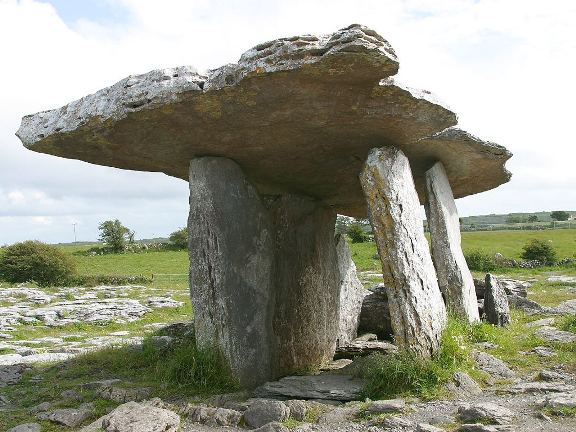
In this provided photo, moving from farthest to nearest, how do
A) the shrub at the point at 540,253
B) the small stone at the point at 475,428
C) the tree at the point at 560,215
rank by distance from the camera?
the tree at the point at 560,215 → the shrub at the point at 540,253 → the small stone at the point at 475,428

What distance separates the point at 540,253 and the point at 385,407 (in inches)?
1008

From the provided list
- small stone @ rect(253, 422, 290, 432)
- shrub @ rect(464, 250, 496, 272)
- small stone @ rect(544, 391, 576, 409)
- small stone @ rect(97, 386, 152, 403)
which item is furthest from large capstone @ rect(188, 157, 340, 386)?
shrub @ rect(464, 250, 496, 272)

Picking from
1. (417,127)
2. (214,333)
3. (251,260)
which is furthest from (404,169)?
(214,333)

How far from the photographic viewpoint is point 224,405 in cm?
611

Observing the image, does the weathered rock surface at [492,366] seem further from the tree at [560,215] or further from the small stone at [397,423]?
the tree at [560,215]

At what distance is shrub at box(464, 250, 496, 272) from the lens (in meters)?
25.7

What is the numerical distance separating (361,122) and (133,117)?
2725 millimetres

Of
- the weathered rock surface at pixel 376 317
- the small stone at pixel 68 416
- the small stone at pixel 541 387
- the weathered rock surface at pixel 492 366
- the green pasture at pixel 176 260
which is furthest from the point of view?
the green pasture at pixel 176 260

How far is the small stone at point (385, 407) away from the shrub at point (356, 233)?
32835mm

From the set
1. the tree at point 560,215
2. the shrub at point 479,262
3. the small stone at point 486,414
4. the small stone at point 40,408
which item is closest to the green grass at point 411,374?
the small stone at point 486,414

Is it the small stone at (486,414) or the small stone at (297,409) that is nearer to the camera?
the small stone at (486,414)

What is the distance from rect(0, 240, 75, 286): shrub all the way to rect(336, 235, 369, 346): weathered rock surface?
16.5 meters

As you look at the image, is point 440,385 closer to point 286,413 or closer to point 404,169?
point 286,413

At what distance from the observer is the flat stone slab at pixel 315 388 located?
630 cm
